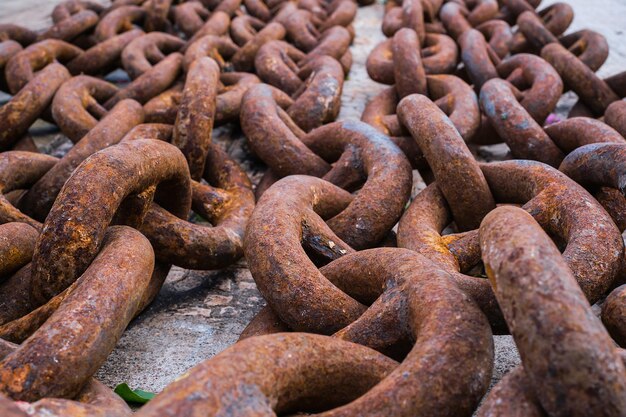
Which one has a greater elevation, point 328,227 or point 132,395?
point 328,227

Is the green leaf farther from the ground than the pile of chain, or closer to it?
closer to it

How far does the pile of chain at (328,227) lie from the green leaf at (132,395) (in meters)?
0.18

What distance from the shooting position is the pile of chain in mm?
1146

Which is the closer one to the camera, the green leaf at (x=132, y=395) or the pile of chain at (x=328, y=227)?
the pile of chain at (x=328, y=227)

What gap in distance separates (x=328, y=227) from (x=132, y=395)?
72 centimetres

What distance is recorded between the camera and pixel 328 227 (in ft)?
6.32

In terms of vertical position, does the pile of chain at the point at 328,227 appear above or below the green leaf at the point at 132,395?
above

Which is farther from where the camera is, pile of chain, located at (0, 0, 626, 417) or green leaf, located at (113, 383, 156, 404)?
green leaf, located at (113, 383, 156, 404)

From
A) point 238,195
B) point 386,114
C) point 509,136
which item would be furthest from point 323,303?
point 386,114

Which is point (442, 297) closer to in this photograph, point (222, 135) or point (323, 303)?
point (323, 303)

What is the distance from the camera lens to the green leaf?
153 centimetres

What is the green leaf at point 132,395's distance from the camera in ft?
5.03

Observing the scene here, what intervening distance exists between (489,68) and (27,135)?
2.21 metres

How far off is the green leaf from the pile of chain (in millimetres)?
177
